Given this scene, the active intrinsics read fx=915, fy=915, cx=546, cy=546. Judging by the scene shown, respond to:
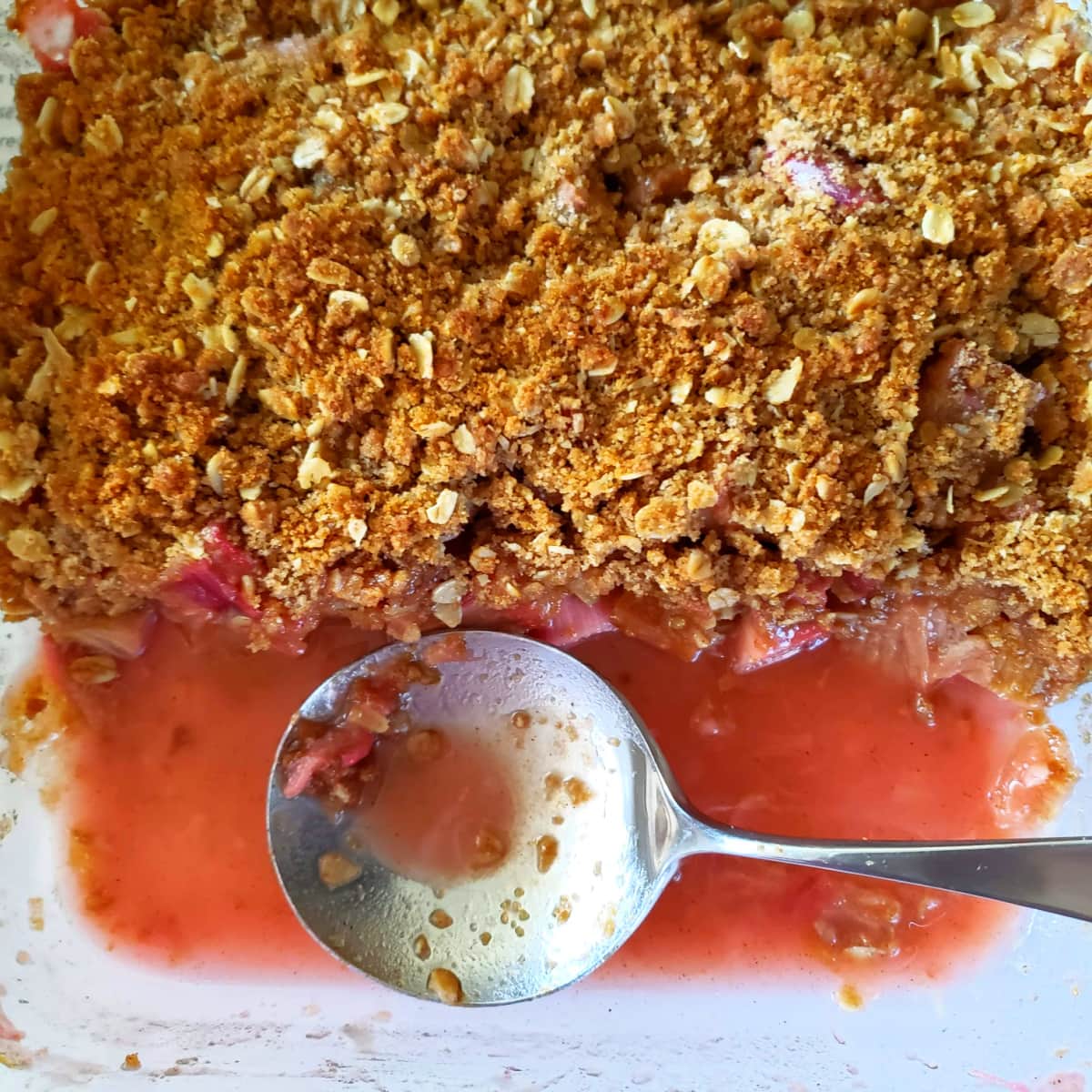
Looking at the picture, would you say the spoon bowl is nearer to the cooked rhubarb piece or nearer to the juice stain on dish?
the juice stain on dish

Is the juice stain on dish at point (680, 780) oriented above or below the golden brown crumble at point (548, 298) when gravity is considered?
below

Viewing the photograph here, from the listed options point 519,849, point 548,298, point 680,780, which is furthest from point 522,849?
point 548,298

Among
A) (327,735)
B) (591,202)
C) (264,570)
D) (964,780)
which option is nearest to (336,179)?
(591,202)

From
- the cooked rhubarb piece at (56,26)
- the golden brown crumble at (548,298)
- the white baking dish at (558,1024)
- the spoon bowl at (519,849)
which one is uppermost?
the cooked rhubarb piece at (56,26)

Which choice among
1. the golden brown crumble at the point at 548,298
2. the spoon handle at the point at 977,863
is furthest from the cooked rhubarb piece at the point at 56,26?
the spoon handle at the point at 977,863

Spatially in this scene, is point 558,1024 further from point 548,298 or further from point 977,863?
point 548,298

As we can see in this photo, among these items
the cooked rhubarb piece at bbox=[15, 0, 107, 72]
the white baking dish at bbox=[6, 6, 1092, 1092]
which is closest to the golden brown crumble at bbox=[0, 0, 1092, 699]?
the cooked rhubarb piece at bbox=[15, 0, 107, 72]

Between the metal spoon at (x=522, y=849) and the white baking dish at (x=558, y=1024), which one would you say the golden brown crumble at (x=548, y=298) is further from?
the white baking dish at (x=558, y=1024)
